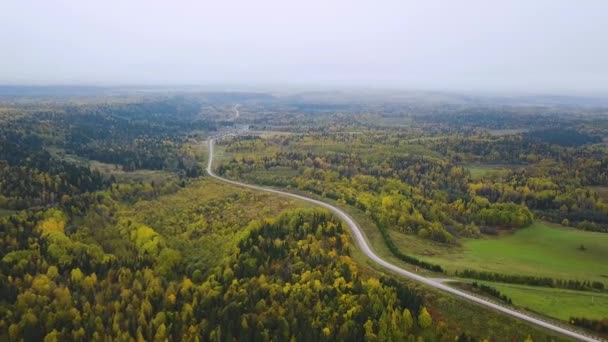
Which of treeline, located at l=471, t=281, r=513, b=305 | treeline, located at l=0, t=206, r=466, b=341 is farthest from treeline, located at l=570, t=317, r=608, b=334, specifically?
treeline, located at l=0, t=206, r=466, b=341

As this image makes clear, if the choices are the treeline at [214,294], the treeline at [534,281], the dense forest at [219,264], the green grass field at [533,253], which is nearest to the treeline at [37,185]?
the dense forest at [219,264]

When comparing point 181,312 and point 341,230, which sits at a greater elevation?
point 341,230

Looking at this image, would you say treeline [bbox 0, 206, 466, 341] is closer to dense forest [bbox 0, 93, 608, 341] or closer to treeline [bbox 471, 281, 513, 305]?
dense forest [bbox 0, 93, 608, 341]

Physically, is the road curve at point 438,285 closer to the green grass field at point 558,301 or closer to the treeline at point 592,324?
the treeline at point 592,324

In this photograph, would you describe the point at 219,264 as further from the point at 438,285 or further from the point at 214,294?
the point at 438,285

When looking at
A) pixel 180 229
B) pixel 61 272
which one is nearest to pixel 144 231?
pixel 180 229

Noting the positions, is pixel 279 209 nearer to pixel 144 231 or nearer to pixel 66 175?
pixel 144 231

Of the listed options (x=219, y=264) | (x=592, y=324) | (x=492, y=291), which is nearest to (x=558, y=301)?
(x=592, y=324)
